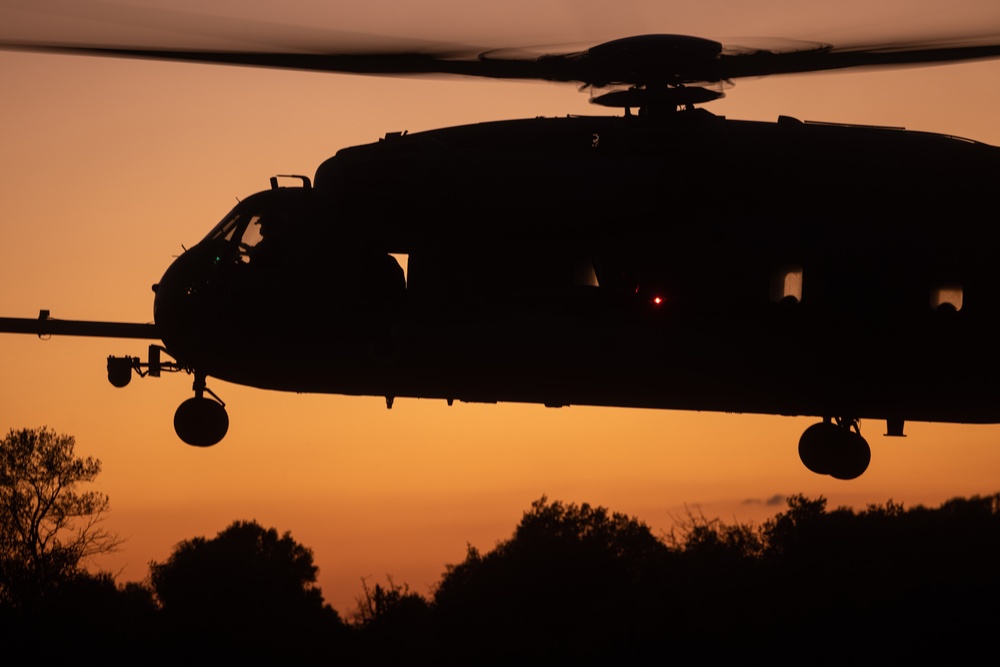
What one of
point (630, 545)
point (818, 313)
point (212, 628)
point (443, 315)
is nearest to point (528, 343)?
point (443, 315)

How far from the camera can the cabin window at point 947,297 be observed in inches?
720

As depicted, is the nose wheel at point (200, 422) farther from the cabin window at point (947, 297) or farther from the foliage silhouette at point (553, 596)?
the foliage silhouette at point (553, 596)

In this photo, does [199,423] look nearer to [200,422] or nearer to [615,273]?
[200,422]

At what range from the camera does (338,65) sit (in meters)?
15.8

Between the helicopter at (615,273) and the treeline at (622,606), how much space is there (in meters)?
10.3

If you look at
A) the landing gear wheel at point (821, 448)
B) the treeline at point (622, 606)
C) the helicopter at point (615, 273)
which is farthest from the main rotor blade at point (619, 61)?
the treeline at point (622, 606)

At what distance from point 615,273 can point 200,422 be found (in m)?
6.00

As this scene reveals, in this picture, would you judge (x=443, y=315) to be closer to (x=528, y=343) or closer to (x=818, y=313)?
(x=528, y=343)

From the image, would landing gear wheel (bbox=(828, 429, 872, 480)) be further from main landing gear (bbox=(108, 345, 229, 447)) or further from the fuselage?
main landing gear (bbox=(108, 345, 229, 447))

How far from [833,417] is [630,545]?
163 feet

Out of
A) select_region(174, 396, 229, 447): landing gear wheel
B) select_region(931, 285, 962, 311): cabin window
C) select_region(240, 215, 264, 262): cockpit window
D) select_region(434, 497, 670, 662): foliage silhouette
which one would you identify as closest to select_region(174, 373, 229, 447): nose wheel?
select_region(174, 396, 229, 447): landing gear wheel

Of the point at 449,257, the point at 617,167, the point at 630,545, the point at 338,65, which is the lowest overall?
the point at 630,545

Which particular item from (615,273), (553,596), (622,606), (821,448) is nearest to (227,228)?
(615,273)

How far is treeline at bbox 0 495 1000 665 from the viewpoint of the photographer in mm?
29719
